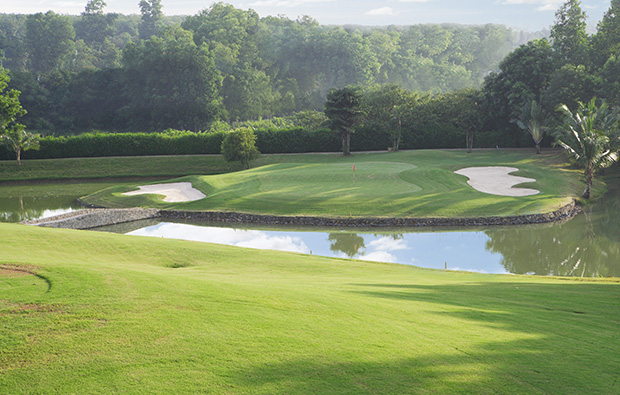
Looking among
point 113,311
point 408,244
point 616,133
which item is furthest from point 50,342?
point 616,133

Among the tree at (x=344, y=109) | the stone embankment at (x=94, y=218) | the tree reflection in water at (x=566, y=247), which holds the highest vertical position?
the tree at (x=344, y=109)

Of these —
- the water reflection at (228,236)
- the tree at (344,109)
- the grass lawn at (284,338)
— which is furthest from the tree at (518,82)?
the grass lawn at (284,338)

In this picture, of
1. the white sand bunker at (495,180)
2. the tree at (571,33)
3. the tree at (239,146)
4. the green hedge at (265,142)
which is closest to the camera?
the white sand bunker at (495,180)

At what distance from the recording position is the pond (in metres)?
20.8

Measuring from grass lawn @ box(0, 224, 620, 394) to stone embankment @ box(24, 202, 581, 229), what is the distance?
17.4 meters

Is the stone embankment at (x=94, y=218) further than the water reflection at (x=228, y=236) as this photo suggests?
Yes

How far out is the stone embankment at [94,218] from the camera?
2891cm

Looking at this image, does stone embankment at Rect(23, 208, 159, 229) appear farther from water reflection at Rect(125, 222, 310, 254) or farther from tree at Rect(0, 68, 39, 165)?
tree at Rect(0, 68, 39, 165)

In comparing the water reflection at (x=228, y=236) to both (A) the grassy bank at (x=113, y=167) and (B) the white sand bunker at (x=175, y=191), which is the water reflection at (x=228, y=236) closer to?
(B) the white sand bunker at (x=175, y=191)

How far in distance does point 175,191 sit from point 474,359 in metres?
33.8

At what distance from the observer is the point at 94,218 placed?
3011 cm

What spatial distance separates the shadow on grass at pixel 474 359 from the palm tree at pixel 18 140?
5224 centimetres

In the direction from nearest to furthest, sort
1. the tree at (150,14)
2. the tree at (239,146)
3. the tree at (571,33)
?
1. the tree at (239,146)
2. the tree at (571,33)
3. the tree at (150,14)

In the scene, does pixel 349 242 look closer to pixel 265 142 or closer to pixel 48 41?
pixel 265 142
